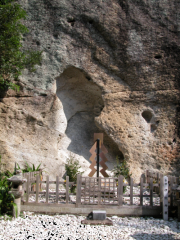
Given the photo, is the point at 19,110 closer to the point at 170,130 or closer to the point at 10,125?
the point at 10,125

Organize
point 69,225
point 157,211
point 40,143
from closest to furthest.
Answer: point 69,225 < point 157,211 < point 40,143

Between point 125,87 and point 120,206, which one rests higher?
point 125,87

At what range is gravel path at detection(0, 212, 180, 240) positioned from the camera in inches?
166

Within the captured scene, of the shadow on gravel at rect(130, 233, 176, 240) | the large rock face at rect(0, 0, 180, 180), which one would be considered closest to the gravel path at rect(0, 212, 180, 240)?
the shadow on gravel at rect(130, 233, 176, 240)

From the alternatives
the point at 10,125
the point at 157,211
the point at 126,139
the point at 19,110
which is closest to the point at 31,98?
the point at 19,110

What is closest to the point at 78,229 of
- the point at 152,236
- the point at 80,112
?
the point at 152,236

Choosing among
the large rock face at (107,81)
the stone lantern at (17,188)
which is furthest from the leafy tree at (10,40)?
the stone lantern at (17,188)

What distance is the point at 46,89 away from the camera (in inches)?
385

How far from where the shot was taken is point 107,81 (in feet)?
33.4

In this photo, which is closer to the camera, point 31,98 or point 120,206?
point 120,206

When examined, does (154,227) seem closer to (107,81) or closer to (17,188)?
(17,188)

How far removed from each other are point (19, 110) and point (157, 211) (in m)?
6.41

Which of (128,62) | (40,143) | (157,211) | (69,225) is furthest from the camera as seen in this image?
(128,62)

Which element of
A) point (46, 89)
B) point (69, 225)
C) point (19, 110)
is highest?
point (46, 89)
